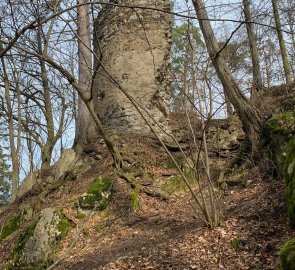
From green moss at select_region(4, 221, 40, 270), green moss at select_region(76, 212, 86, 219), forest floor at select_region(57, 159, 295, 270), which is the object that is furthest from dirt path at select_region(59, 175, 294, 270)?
green moss at select_region(4, 221, 40, 270)

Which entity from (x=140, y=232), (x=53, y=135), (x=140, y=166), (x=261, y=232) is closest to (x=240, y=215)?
(x=261, y=232)

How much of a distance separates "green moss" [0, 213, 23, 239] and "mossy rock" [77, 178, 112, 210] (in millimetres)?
1723

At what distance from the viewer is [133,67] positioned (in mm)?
9047

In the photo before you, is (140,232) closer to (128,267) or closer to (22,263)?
(128,267)

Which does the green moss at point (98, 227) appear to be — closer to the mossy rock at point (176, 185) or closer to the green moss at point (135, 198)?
the green moss at point (135, 198)

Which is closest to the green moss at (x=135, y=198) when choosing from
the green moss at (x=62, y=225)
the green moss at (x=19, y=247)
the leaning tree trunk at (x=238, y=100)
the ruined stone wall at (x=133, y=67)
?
the green moss at (x=62, y=225)

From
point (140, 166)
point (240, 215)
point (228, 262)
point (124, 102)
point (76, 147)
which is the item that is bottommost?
point (228, 262)

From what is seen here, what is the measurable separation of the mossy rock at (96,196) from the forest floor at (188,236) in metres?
0.25

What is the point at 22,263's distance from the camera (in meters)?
5.78

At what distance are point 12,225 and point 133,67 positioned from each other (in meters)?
4.41

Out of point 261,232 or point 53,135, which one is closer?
point 261,232

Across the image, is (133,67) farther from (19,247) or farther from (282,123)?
(19,247)

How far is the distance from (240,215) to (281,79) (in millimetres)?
9142

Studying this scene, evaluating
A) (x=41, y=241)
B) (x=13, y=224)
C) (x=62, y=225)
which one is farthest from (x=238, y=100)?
(x=13, y=224)
